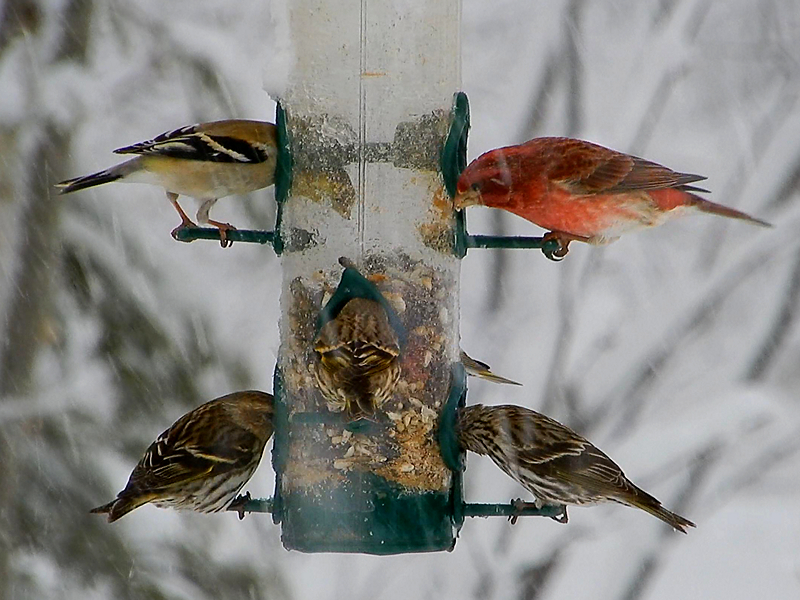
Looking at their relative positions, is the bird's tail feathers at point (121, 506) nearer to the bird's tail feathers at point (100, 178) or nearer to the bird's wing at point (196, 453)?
the bird's wing at point (196, 453)

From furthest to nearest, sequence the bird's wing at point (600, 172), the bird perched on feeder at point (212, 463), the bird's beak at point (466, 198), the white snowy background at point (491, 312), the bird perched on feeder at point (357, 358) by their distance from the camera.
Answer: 1. the white snowy background at point (491, 312)
2. the bird's wing at point (600, 172)
3. the bird perched on feeder at point (212, 463)
4. the bird's beak at point (466, 198)
5. the bird perched on feeder at point (357, 358)

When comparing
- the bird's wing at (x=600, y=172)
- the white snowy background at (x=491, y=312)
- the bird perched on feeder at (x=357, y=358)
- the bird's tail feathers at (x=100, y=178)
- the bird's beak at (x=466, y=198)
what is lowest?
the white snowy background at (x=491, y=312)

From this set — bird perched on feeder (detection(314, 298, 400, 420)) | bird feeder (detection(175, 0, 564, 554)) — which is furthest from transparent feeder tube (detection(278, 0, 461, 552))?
bird perched on feeder (detection(314, 298, 400, 420))

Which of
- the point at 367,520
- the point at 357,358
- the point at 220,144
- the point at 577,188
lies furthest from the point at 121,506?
the point at 577,188

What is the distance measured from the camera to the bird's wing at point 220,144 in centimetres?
538

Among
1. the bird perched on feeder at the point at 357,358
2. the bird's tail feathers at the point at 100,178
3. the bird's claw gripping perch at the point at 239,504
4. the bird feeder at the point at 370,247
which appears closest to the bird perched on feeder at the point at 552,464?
the bird feeder at the point at 370,247

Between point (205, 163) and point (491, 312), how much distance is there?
4460mm

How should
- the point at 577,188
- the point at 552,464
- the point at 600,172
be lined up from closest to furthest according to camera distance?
the point at 552,464 < the point at 577,188 < the point at 600,172

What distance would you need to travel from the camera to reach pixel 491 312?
32.5 ft

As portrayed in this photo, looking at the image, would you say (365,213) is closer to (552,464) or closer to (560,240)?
(560,240)

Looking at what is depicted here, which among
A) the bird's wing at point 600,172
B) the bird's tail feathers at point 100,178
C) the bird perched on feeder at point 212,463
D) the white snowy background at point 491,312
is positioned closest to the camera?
the bird perched on feeder at point 212,463

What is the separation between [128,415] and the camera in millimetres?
8914

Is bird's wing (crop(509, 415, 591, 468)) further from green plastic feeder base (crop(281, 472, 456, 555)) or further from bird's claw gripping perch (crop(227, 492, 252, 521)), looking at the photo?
bird's claw gripping perch (crop(227, 492, 252, 521))

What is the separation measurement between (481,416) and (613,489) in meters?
0.71
